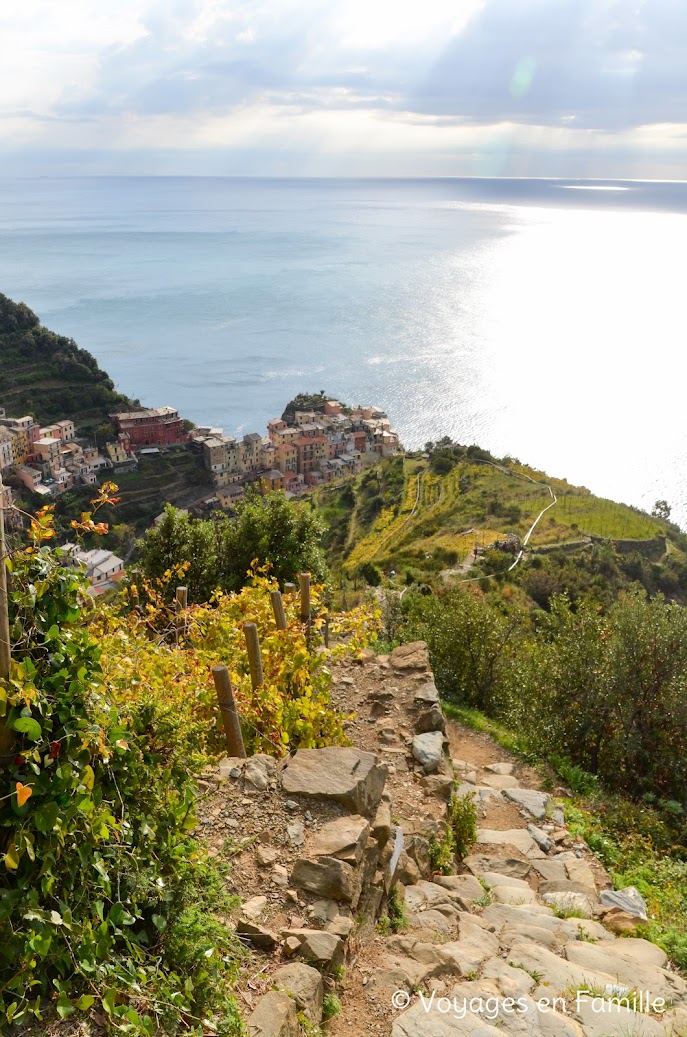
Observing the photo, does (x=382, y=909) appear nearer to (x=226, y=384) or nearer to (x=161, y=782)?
(x=161, y=782)

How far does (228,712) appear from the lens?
5059 mm

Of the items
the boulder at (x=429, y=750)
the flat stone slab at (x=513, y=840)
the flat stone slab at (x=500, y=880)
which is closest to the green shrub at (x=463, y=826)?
the flat stone slab at (x=513, y=840)

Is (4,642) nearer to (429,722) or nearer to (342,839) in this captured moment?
(342,839)

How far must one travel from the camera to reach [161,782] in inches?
134

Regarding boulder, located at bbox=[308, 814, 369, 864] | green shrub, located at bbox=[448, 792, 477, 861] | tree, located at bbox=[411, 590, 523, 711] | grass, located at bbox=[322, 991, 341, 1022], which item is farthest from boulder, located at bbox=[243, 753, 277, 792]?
tree, located at bbox=[411, 590, 523, 711]

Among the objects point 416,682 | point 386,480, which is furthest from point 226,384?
point 416,682

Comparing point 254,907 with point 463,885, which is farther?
point 463,885

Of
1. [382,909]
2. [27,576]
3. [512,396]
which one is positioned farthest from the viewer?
[512,396]

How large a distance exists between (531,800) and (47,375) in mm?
53271

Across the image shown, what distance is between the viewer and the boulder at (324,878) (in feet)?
12.9

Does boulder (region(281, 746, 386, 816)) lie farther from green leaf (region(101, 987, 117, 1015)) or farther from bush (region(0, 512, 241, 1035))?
green leaf (region(101, 987, 117, 1015))

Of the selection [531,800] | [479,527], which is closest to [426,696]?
[531,800]

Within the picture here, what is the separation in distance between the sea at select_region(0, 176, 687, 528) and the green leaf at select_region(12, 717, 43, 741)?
53339 mm

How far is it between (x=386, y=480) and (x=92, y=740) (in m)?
49.1
